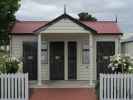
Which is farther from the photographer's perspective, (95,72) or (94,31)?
(95,72)

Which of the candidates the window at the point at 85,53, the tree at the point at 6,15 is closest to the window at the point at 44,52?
→ the window at the point at 85,53

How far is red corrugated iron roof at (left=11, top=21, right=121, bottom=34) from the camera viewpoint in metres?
25.5

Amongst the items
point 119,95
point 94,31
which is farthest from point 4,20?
point 119,95

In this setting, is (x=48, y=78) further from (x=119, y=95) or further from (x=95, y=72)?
(x=119, y=95)

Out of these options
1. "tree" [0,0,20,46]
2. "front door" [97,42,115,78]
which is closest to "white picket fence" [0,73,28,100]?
"front door" [97,42,115,78]

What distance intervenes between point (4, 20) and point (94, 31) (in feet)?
21.3

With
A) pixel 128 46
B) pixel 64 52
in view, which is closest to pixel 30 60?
pixel 64 52

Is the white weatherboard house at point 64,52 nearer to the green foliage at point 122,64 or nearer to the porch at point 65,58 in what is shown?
the porch at point 65,58

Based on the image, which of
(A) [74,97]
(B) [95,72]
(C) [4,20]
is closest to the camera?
(A) [74,97]

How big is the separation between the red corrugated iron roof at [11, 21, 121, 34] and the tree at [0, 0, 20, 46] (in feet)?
2.14

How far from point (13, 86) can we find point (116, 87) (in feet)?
12.4

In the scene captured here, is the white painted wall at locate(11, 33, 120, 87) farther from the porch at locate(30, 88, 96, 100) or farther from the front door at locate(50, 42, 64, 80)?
the porch at locate(30, 88, 96, 100)

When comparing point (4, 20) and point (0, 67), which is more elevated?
point (4, 20)

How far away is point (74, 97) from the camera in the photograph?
715 inches
